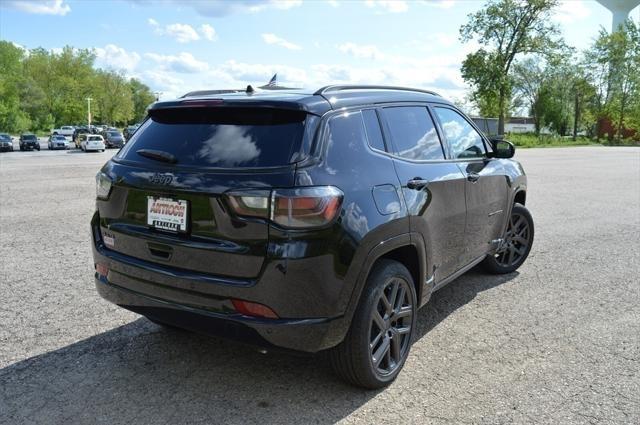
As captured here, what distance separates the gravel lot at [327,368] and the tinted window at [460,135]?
1.37 meters

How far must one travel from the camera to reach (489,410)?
123 inches

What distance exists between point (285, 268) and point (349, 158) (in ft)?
2.50

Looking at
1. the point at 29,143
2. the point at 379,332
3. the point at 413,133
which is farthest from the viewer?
the point at 29,143

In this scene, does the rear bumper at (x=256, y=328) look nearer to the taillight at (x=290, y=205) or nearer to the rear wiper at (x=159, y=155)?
the taillight at (x=290, y=205)

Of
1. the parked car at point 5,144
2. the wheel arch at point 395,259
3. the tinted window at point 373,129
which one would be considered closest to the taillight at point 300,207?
the wheel arch at point 395,259

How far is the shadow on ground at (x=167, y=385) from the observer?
3.02 metres

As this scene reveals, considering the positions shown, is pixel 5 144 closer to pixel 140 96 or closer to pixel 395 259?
pixel 395 259

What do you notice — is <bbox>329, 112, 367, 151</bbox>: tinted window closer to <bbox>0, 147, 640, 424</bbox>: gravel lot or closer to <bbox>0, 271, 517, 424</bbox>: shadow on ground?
<bbox>0, 271, 517, 424</bbox>: shadow on ground

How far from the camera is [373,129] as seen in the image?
3.43 metres

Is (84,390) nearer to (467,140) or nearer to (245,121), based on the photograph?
(245,121)

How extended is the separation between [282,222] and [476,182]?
230cm

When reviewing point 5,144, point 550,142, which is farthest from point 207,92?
point 550,142

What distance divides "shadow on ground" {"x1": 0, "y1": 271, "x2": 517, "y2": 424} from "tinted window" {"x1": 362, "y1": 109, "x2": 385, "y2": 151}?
136 cm

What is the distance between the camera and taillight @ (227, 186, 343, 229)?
276 cm
